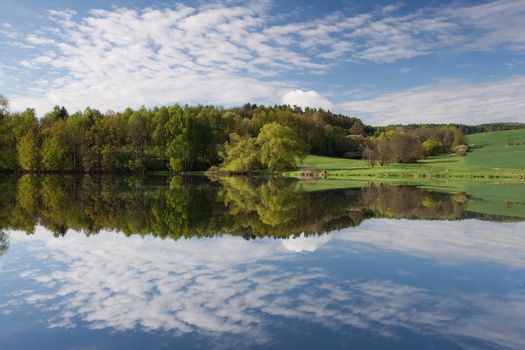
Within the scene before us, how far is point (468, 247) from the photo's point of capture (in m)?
14.9

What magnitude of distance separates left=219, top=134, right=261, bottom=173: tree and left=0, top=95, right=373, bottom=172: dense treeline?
0.43m

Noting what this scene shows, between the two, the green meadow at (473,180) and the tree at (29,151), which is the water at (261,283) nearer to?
the green meadow at (473,180)

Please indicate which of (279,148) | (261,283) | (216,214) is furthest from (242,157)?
(261,283)

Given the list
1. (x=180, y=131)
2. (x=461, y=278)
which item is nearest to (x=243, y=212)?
(x=461, y=278)

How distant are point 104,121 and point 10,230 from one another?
77214mm

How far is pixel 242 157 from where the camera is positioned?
7919 cm

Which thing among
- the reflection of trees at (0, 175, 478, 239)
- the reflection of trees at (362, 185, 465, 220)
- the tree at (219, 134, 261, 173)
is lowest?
the reflection of trees at (362, 185, 465, 220)

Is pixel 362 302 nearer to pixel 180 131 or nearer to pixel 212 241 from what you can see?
pixel 212 241

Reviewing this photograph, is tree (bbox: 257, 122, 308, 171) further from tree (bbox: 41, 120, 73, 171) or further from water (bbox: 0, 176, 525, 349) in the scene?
water (bbox: 0, 176, 525, 349)

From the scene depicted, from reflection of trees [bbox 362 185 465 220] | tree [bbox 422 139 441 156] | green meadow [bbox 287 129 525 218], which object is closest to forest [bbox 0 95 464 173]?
green meadow [bbox 287 129 525 218]

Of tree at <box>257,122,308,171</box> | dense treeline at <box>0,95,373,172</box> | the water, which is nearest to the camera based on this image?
the water

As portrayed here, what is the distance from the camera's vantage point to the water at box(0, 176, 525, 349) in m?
7.65

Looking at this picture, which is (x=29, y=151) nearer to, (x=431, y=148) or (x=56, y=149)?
(x=56, y=149)

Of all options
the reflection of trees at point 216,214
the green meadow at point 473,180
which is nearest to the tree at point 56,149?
the green meadow at point 473,180
